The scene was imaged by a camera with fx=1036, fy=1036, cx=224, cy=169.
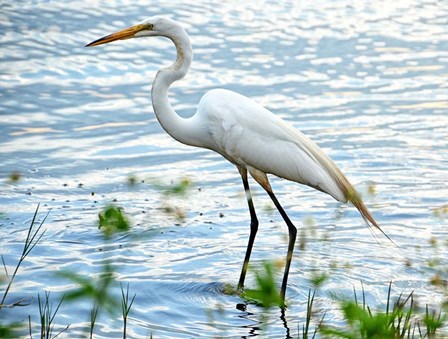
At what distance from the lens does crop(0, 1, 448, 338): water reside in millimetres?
5727

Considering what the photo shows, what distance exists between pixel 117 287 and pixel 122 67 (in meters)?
4.77

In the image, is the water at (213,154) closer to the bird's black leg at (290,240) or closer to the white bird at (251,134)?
the bird's black leg at (290,240)

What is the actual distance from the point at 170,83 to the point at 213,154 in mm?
2631

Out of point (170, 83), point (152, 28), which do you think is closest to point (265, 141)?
point (170, 83)

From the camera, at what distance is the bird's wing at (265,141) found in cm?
564

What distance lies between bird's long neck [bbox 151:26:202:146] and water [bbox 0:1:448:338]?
1.59 ft

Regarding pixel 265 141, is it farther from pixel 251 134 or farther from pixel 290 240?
pixel 290 240

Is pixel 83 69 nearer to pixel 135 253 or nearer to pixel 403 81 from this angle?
pixel 403 81

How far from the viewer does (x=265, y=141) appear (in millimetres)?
5688

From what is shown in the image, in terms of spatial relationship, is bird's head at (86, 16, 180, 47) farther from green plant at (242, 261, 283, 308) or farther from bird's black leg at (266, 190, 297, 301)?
green plant at (242, 261, 283, 308)

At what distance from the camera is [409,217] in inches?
273

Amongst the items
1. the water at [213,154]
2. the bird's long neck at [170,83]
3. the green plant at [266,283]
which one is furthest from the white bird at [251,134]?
the green plant at [266,283]

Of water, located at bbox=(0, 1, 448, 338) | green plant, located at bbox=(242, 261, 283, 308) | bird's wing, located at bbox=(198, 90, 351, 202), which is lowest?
water, located at bbox=(0, 1, 448, 338)

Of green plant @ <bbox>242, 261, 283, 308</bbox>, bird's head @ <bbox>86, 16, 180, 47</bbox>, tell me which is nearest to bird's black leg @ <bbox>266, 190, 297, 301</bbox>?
bird's head @ <bbox>86, 16, 180, 47</bbox>
